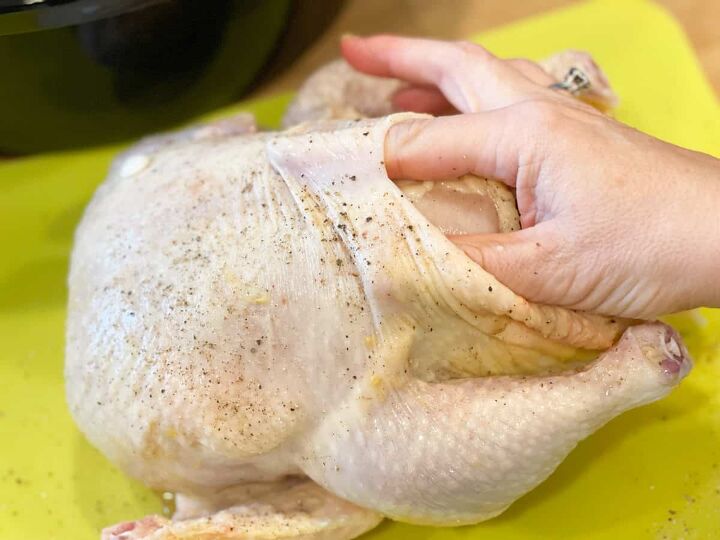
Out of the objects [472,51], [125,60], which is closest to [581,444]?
[472,51]

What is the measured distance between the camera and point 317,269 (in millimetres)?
1037

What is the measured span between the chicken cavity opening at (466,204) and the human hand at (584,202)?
0.06 feet

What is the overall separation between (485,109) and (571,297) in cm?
35

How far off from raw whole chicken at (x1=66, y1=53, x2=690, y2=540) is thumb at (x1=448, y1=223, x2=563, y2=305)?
0.02 metres

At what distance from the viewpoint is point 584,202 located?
3.16ft

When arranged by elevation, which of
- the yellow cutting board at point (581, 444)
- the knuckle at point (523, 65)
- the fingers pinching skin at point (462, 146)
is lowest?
the yellow cutting board at point (581, 444)

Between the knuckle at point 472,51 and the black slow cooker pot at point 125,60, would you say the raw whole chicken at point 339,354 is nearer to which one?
the knuckle at point 472,51

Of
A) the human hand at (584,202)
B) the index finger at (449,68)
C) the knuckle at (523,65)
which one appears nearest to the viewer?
the human hand at (584,202)

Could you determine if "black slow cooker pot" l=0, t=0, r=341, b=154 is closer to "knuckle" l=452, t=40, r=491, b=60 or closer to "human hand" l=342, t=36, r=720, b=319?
"knuckle" l=452, t=40, r=491, b=60

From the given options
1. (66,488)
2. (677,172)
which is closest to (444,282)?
(677,172)

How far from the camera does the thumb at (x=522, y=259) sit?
980mm

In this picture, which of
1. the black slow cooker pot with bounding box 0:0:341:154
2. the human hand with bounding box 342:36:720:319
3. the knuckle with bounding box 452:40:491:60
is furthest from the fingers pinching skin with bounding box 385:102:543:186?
the black slow cooker pot with bounding box 0:0:341:154

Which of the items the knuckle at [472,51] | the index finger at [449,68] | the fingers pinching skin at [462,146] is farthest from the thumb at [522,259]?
the knuckle at [472,51]

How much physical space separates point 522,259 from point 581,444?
0.48 m
